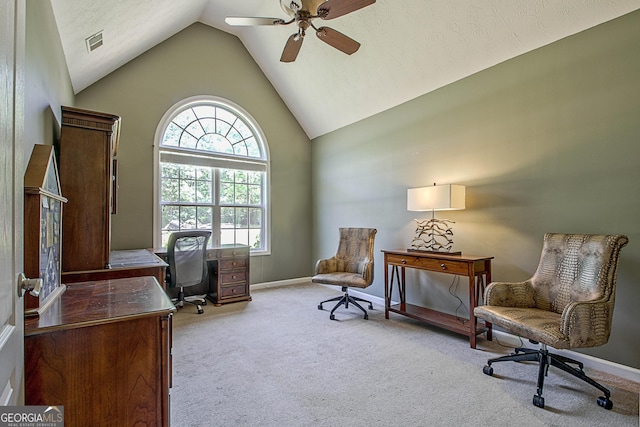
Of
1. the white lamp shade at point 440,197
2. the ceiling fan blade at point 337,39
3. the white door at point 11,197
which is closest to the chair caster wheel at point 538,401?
the white lamp shade at point 440,197

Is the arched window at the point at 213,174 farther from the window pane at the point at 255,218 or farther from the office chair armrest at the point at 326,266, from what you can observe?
the office chair armrest at the point at 326,266

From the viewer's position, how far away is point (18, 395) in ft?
2.67

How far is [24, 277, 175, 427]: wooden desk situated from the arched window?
Answer: 3.33m

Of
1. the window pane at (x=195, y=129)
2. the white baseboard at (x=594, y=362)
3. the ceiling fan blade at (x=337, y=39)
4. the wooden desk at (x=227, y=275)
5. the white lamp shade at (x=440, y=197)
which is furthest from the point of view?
the window pane at (x=195, y=129)

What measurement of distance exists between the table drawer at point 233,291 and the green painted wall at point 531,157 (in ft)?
6.27

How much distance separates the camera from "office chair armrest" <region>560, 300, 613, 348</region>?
1.90 m

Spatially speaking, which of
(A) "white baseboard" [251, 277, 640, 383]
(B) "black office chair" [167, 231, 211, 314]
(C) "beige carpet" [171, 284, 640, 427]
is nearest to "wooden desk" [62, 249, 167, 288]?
(C) "beige carpet" [171, 284, 640, 427]

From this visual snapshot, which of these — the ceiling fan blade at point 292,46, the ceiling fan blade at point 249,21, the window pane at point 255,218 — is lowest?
the window pane at point 255,218

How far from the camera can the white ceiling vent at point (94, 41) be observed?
273 cm

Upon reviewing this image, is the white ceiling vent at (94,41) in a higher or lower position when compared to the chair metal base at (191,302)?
higher

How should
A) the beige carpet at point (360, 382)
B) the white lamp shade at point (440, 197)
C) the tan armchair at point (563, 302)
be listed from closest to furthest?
the beige carpet at point (360, 382)
the tan armchair at point (563, 302)
the white lamp shade at point (440, 197)

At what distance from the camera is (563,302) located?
232 centimetres

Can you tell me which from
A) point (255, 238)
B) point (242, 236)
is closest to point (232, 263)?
point (242, 236)

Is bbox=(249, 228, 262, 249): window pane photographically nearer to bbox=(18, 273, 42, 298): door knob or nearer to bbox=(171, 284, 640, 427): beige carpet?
bbox=(171, 284, 640, 427): beige carpet
